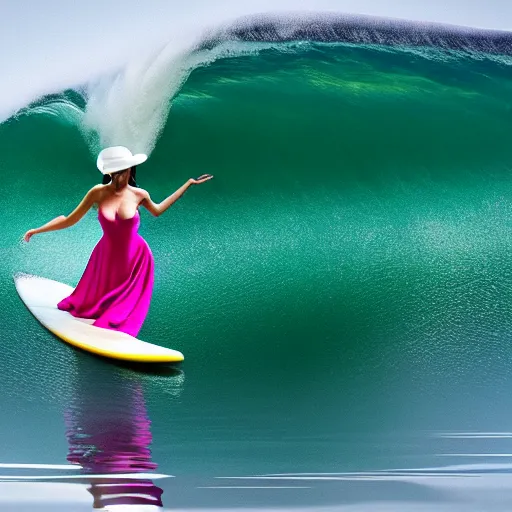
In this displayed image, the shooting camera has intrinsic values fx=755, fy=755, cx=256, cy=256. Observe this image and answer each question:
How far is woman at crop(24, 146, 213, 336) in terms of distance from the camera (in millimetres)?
2539

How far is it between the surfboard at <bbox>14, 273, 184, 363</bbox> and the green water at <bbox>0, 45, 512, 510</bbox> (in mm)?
46

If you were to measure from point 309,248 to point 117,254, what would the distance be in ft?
2.55

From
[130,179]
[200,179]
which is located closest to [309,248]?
[200,179]

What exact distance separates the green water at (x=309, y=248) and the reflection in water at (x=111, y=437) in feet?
0.07

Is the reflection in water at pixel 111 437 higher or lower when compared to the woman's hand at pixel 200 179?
lower

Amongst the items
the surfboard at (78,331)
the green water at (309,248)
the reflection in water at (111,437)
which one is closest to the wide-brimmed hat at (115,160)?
the green water at (309,248)

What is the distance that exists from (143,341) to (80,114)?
99cm

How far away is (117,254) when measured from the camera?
102 inches

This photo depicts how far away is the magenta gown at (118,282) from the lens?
8.46 feet

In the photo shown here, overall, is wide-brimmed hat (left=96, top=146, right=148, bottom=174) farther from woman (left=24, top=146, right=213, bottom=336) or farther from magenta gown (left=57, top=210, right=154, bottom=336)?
magenta gown (left=57, top=210, right=154, bottom=336)

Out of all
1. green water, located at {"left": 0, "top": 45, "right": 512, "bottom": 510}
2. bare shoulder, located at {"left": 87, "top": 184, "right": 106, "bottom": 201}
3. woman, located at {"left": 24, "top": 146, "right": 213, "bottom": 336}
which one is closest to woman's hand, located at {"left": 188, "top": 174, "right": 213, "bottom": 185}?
woman, located at {"left": 24, "top": 146, "right": 213, "bottom": 336}

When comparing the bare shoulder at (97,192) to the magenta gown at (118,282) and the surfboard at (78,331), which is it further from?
the surfboard at (78,331)

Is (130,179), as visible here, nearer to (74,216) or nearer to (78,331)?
(74,216)

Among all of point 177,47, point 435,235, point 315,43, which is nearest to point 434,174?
point 435,235
